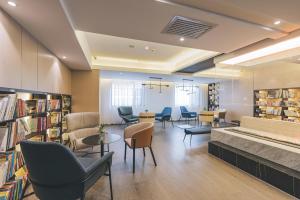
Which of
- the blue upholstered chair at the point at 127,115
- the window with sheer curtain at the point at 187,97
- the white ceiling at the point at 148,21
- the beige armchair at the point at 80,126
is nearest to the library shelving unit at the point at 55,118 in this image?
the beige armchair at the point at 80,126

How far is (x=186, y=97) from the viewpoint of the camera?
10016 mm

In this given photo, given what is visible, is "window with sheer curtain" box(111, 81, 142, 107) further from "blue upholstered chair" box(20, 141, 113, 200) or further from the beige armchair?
"blue upholstered chair" box(20, 141, 113, 200)

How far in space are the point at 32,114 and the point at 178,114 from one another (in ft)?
26.6

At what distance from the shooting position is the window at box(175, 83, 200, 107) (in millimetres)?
9727

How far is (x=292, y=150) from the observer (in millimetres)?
2371

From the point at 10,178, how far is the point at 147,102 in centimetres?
737

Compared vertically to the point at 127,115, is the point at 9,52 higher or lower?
higher

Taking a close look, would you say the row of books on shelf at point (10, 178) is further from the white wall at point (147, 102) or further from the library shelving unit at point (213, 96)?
the library shelving unit at point (213, 96)

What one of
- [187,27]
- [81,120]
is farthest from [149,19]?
[81,120]

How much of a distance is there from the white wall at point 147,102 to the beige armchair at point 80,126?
13.6ft

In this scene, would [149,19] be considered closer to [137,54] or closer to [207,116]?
[137,54]

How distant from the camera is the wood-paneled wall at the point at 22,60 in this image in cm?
170

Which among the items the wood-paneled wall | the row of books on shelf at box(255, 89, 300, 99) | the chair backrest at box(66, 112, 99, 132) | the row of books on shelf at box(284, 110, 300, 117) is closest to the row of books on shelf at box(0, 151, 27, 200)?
the wood-paneled wall

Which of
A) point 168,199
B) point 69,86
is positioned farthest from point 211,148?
point 69,86
